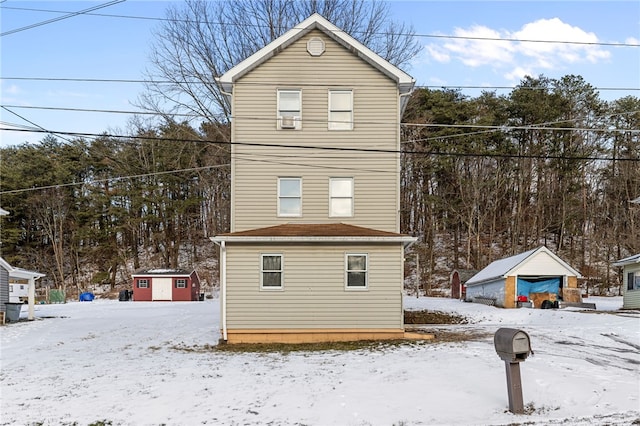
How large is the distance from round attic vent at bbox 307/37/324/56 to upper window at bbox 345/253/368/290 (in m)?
7.19

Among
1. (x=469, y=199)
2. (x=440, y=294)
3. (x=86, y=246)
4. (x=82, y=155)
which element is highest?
(x=82, y=155)

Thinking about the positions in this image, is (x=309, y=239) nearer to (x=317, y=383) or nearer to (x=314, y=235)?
(x=314, y=235)

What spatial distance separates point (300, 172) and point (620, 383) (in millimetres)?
11585

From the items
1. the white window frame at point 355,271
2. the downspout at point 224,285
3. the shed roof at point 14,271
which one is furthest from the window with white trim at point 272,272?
the shed roof at point 14,271

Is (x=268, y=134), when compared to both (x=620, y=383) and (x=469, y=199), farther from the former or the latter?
(x=469, y=199)

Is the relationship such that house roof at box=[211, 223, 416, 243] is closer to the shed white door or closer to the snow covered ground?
the snow covered ground

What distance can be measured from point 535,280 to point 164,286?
28143 mm

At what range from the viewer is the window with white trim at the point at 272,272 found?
1800cm

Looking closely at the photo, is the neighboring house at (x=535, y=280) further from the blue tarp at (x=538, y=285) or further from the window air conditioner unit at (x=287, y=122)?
the window air conditioner unit at (x=287, y=122)

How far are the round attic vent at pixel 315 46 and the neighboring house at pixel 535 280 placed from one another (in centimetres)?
1691

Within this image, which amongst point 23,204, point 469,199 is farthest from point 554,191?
point 23,204

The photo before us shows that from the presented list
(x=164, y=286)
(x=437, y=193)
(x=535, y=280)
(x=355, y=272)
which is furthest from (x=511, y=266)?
(x=164, y=286)

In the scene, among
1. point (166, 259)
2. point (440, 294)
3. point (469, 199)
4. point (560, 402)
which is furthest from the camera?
point (166, 259)

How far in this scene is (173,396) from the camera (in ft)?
36.1
